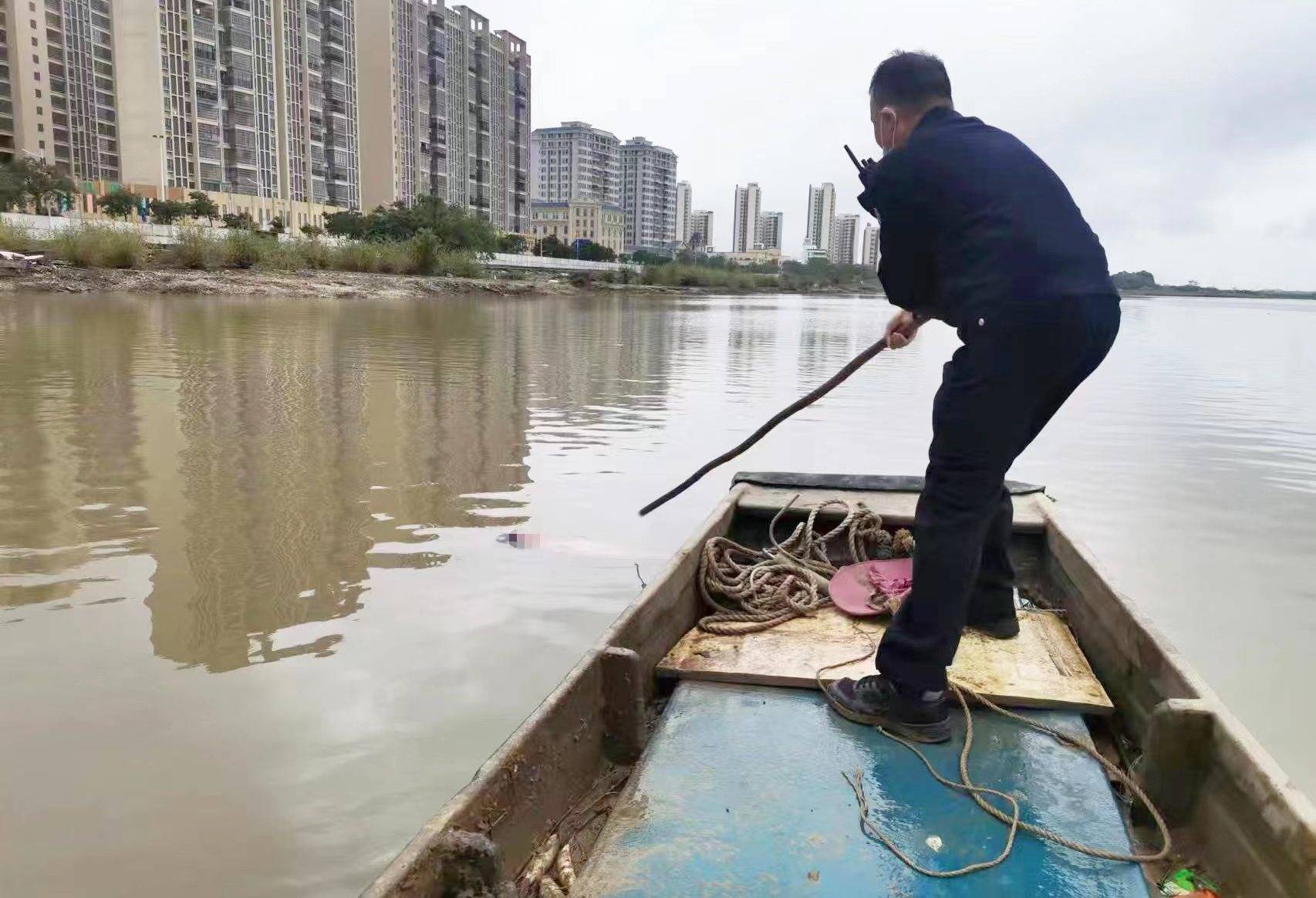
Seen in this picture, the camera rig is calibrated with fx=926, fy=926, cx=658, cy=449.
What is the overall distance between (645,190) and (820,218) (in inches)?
1100

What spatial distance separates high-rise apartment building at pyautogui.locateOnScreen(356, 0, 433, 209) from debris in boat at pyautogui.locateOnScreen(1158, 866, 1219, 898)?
73.3 metres

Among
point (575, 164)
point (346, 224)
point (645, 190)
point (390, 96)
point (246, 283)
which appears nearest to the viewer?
point (246, 283)

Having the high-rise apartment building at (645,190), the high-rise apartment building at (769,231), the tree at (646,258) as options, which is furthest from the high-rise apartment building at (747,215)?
the tree at (646,258)

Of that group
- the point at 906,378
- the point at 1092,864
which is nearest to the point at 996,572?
the point at 1092,864

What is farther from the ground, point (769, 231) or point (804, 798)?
point (769, 231)

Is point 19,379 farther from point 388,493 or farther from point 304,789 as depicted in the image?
point 304,789

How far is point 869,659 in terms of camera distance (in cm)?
292

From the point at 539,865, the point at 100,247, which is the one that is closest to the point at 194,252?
the point at 100,247

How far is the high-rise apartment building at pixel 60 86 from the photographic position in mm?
69562

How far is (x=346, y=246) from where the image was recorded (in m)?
38.4

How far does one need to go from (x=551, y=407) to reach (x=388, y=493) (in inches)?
167

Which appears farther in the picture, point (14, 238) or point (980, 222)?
point (14, 238)

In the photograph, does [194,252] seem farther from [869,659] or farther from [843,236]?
[843,236]

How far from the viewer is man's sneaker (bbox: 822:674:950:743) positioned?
2.40m
